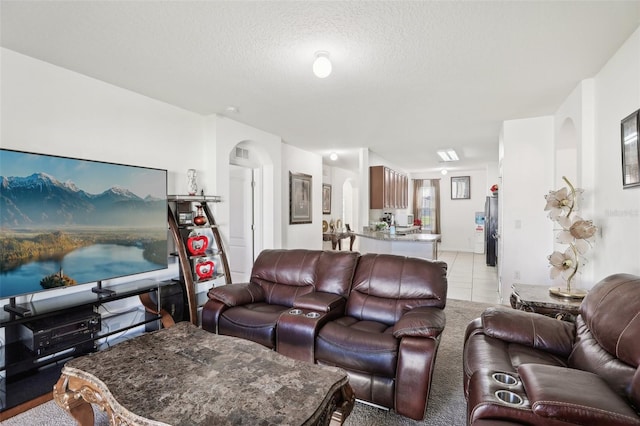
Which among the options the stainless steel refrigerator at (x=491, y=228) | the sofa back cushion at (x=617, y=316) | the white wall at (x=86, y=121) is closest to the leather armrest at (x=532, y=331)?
the sofa back cushion at (x=617, y=316)

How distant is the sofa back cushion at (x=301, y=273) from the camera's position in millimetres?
2922

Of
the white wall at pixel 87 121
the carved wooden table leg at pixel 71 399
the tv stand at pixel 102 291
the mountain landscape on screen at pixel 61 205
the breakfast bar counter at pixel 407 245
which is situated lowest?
the carved wooden table leg at pixel 71 399

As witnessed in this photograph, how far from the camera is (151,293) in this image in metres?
3.43

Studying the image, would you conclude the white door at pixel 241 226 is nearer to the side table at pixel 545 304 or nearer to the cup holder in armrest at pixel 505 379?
the side table at pixel 545 304

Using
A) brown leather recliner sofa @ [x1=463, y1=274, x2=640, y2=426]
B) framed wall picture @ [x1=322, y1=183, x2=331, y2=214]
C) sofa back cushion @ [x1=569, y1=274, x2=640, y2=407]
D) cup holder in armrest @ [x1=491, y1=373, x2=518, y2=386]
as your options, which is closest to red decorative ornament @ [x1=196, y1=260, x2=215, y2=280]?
brown leather recliner sofa @ [x1=463, y1=274, x2=640, y2=426]

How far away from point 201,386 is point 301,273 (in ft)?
5.35

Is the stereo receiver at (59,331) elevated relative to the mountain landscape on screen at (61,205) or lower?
lower

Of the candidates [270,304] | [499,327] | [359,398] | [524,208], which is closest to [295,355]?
[359,398]

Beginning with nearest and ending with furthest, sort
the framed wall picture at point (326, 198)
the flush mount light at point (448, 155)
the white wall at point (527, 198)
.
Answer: the white wall at point (527, 198) < the flush mount light at point (448, 155) < the framed wall picture at point (326, 198)

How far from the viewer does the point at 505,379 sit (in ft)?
4.78

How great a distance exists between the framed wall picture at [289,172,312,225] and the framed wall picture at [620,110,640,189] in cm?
474

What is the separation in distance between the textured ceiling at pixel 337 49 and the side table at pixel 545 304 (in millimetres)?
2020

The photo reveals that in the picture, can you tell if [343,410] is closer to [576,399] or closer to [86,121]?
[576,399]

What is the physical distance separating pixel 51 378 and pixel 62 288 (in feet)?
2.27
